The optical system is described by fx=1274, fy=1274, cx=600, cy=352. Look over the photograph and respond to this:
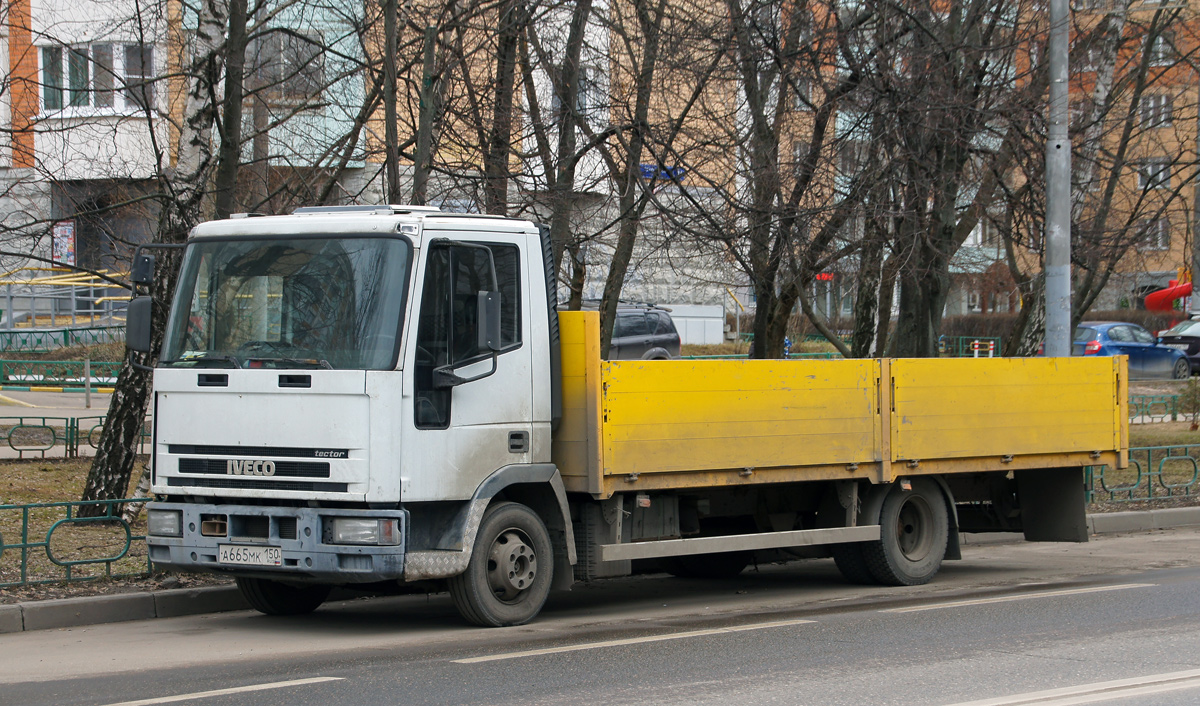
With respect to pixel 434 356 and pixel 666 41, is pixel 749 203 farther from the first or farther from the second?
pixel 434 356

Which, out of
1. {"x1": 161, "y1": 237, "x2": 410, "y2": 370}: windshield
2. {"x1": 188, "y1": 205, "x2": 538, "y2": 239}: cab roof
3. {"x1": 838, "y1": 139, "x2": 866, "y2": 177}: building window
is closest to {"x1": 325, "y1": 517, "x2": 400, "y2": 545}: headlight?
{"x1": 161, "y1": 237, "x2": 410, "y2": 370}: windshield

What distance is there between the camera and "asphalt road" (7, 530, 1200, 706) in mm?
6430

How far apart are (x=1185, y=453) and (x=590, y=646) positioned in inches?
549

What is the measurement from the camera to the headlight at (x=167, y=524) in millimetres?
8484

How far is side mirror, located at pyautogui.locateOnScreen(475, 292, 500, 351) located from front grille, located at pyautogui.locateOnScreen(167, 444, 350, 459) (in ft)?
3.70

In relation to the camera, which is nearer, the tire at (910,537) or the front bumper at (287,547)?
the front bumper at (287,547)

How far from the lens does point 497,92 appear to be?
15.5 meters

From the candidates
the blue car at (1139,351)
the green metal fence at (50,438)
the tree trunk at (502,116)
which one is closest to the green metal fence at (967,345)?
the blue car at (1139,351)

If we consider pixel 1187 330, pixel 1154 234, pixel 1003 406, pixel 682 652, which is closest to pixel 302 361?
pixel 682 652

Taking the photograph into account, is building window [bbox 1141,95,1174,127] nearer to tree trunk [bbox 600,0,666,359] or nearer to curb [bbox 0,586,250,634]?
tree trunk [bbox 600,0,666,359]

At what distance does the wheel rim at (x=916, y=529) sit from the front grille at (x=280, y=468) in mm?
5415

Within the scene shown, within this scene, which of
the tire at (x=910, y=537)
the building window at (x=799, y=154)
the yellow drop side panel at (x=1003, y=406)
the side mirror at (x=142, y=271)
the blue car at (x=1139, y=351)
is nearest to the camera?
the side mirror at (x=142, y=271)

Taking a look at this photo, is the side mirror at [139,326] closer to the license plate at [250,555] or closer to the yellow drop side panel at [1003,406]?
the license plate at [250,555]

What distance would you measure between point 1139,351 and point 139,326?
33689 mm
